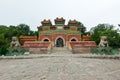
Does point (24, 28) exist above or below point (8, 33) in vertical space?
above

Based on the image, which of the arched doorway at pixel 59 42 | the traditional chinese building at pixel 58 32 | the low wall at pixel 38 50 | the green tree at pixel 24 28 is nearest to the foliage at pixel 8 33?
the green tree at pixel 24 28

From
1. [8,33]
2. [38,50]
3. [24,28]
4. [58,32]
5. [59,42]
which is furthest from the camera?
[24,28]

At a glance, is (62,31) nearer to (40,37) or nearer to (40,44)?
(40,37)

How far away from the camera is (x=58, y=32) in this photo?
40.6 metres

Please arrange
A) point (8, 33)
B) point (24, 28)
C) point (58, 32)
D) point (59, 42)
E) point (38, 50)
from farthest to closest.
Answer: point (24, 28), point (8, 33), point (59, 42), point (58, 32), point (38, 50)

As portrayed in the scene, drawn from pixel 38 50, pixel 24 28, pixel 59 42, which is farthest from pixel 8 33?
pixel 38 50

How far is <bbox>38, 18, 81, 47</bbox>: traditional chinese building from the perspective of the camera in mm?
40500

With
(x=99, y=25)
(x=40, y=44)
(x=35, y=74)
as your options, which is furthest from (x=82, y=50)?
(x=99, y=25)

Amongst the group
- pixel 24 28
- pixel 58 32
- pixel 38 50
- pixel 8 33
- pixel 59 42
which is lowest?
pixel 38 50

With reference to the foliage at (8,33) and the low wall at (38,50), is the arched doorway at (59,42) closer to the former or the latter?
the foliage at (8,33)

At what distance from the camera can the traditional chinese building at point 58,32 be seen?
40.5 meters

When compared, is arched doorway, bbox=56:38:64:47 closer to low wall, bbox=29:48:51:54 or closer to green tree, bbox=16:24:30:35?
low wall, bbox=29:48:51:54

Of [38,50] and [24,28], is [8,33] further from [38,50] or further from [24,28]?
[38,50]

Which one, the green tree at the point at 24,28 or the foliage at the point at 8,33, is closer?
the foliage at the point at 8,33
